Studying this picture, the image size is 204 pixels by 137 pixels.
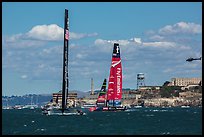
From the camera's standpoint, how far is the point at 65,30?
522 ft

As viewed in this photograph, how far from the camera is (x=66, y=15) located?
6363 inches

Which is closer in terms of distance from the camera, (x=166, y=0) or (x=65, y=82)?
(x=166, y=0)

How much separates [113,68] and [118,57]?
360cm

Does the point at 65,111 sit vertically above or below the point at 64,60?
below

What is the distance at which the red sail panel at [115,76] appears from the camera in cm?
18512

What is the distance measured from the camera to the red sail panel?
185m

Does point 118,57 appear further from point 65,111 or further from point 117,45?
point 65,111

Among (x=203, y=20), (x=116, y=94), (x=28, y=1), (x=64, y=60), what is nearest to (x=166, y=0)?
(x=203, y=20)

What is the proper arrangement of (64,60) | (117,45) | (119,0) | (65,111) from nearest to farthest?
(119,0), (64,60), (65,111), (117,45)

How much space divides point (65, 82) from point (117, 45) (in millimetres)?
34488

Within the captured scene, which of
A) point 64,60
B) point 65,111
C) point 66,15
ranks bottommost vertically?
point 65,111

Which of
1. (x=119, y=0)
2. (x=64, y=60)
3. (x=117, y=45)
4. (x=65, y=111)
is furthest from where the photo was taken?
(x=117, y=45)

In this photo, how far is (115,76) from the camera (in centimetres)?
18600

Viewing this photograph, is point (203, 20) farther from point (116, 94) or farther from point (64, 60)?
point (116, 94)
